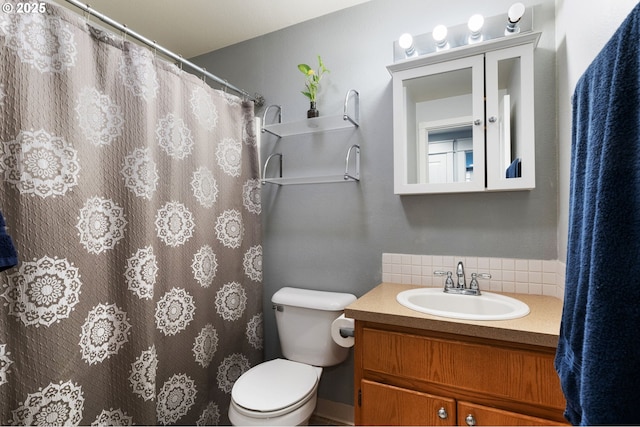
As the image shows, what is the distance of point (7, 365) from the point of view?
37.2 inches

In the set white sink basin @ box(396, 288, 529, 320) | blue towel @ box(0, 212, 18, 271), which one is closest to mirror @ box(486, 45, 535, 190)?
white sink basin @ box(396, 288, 529, 320)

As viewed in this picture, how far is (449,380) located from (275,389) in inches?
30.3

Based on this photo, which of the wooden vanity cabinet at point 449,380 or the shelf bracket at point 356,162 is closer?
Result: the wooden vanity cabinet at point 449,380

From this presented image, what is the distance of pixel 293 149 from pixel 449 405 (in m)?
1.54

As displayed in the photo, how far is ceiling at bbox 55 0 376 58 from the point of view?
176 centimetres

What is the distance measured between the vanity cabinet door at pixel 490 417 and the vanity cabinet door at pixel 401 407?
0.11ft

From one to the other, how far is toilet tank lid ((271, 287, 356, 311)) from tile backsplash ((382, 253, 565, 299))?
263 mm

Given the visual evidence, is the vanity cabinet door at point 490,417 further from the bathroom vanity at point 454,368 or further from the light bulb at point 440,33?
the light bulb at point 440,33

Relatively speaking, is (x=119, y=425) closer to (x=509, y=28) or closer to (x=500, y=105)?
(x=500, y=105)

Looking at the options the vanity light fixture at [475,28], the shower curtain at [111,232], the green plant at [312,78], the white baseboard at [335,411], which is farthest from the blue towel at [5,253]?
the vanity light fixture at [475,28]

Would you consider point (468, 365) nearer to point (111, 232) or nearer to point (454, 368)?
point (454, 368)

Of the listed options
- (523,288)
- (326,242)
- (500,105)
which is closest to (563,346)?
(523,288)

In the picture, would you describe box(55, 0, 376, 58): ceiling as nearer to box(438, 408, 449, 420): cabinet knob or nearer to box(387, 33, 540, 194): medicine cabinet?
box(387, 33, 540, 194): medicine cabinet

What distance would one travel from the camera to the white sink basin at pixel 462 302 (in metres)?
1.29
